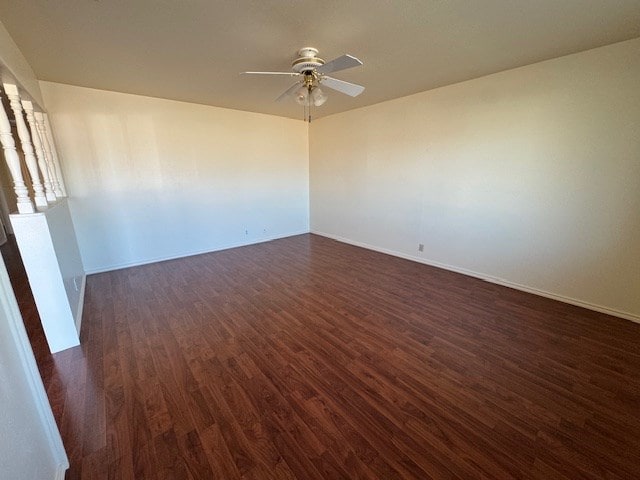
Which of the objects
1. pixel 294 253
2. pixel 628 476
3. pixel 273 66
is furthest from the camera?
pixel 294 253

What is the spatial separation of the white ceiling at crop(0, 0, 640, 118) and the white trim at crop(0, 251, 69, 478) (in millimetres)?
1929

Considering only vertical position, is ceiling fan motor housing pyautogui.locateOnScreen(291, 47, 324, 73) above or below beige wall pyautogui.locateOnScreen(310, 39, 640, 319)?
above

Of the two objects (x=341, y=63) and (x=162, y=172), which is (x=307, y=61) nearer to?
(x=341, y=63)

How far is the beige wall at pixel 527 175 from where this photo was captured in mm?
2426

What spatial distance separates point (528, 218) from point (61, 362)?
16.0ft

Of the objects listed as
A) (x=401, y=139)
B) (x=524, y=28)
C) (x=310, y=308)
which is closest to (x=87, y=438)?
(x=310, y=308)

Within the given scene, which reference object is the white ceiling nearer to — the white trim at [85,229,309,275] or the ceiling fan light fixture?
the ceiling fan light fixture

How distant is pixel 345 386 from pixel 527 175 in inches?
124

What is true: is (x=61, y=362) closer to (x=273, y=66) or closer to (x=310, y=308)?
(x=310, y=308)

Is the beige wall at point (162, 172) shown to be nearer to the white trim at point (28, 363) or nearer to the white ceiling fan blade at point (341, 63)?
the white ceiling fan blade at point (341, 63)

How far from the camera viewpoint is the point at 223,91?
3490 millimetres

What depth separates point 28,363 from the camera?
3.59 feet

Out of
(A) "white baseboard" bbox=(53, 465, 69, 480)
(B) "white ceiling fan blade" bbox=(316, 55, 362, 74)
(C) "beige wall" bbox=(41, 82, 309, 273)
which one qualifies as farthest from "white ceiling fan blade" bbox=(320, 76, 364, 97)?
(A) "white baseboard" bbox=(53, 465, 69, 480)

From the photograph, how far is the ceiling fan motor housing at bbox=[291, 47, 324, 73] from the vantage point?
218cm
